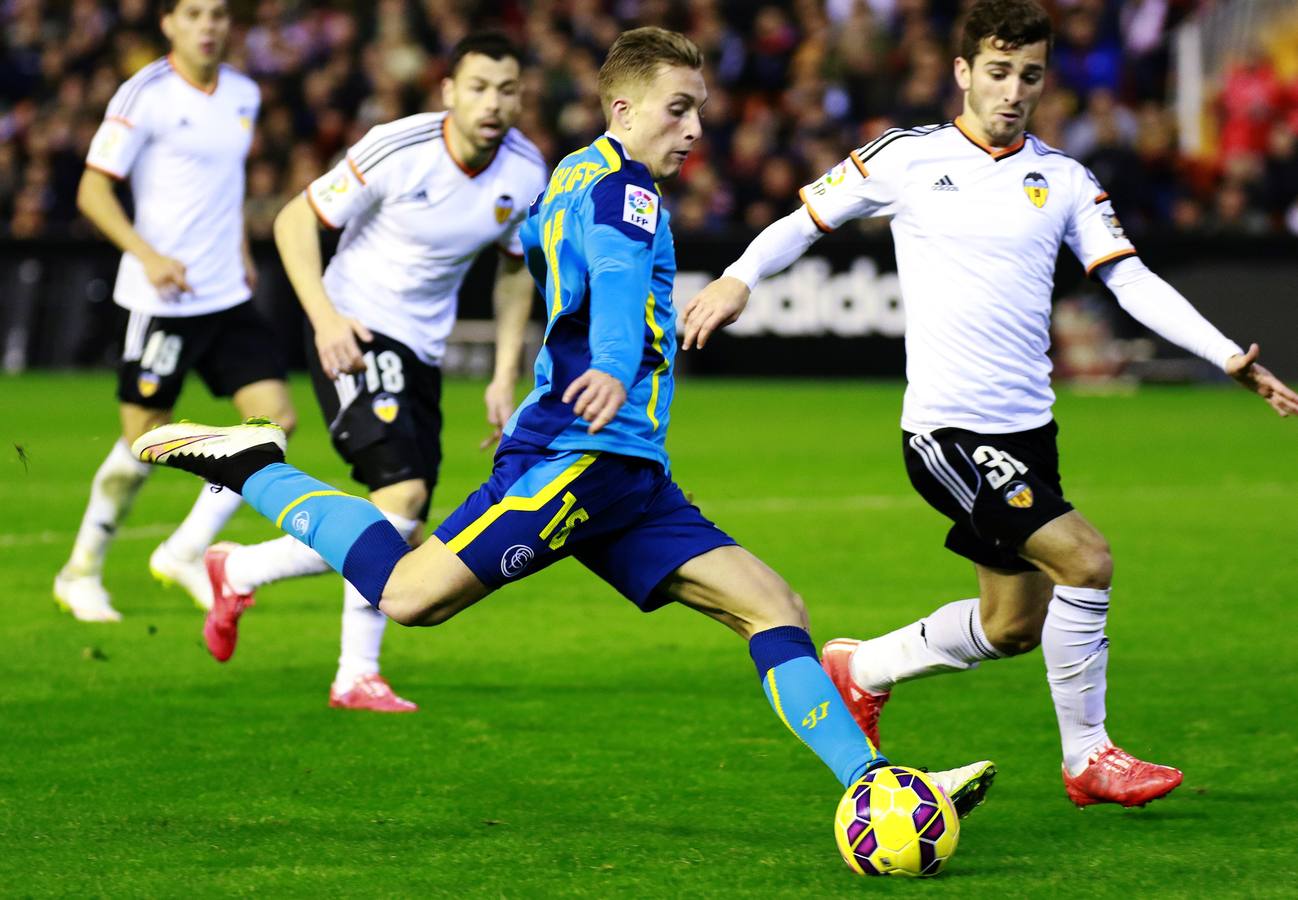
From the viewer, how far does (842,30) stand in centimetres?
2227

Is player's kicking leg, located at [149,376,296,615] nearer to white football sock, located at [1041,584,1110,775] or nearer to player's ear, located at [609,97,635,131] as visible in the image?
player's ear, located at [609,97,635,131]

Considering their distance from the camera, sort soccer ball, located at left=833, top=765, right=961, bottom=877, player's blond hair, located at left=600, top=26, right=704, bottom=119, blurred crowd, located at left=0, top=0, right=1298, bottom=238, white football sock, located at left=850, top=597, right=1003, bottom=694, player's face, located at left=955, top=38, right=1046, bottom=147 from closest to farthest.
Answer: soccer ball, located at left=833, top=765, right=961, bottom=877 → player's blond hair, located at left=600, top=26, right=704, bottom=119 → player's face, located at left=955, top=38, right=1046, bottom=147 → white football sock, located at left=850, top=597, right=1003, bottom=694 → blurred crowd, located at left=0, top=0, right=1298, bottom=238

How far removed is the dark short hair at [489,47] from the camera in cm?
652

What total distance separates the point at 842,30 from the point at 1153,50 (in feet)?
11.0

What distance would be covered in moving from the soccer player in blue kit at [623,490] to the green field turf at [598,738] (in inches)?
19.5

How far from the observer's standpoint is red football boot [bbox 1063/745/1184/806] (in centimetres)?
502

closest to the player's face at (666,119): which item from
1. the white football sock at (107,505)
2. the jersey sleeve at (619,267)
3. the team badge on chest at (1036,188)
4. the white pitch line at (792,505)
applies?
the jersey sleeve at (619,267)

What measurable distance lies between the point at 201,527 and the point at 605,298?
4267mm

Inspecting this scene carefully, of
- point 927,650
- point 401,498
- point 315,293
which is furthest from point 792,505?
point 927,650

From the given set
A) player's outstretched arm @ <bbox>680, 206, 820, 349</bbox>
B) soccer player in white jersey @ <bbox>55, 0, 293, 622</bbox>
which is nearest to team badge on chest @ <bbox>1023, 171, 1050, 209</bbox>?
player's outstretched arm @ <bbox>680, 206, 820, 349</bbox>

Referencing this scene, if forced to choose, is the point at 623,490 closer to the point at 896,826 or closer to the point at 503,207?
the point at 896,826

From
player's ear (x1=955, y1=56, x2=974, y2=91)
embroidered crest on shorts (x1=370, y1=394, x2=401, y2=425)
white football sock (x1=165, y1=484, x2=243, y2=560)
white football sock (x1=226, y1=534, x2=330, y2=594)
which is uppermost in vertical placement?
player's ear (x1=955, y1=56, x2=974, y2=91)

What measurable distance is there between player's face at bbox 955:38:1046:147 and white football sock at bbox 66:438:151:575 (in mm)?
4211

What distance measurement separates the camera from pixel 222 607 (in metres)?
6.66
